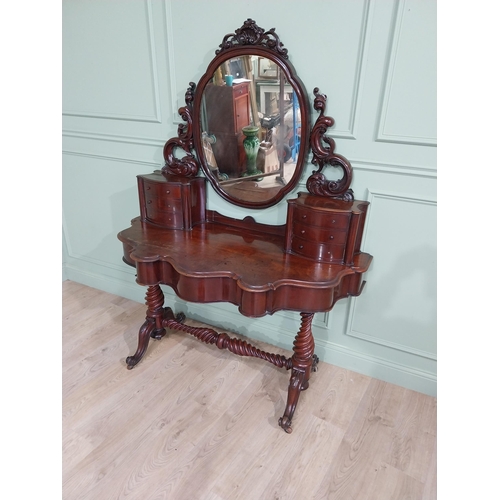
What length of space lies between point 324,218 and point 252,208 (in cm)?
53

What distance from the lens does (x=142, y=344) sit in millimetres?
2105

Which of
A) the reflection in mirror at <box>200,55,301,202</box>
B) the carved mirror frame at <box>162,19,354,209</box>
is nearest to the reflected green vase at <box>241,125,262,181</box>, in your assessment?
the reflection in mirror at <box>200,55,301,202</box>

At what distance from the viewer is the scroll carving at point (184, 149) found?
1862 millimetres

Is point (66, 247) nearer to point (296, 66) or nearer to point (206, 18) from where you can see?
point (206, 18)

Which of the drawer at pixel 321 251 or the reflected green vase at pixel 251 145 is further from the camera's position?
the reflected green vase at pixel 251 145

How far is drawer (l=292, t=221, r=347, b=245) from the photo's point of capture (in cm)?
147

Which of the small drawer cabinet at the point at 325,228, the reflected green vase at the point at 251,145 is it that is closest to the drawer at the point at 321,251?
the small drawer cabinet at the point at 325,228

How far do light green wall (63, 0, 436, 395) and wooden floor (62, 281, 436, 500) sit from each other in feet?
0.84

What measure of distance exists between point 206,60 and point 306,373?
1673 millimetres

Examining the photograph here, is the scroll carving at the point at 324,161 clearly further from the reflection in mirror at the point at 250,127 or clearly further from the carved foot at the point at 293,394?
the carved foot at the point at 293,394

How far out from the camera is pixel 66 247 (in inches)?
114

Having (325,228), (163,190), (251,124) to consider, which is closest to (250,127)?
(251,124)

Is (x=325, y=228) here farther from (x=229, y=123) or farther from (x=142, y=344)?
(x=142, y=344)

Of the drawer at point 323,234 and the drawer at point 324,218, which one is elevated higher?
the drawer at point 324,218
